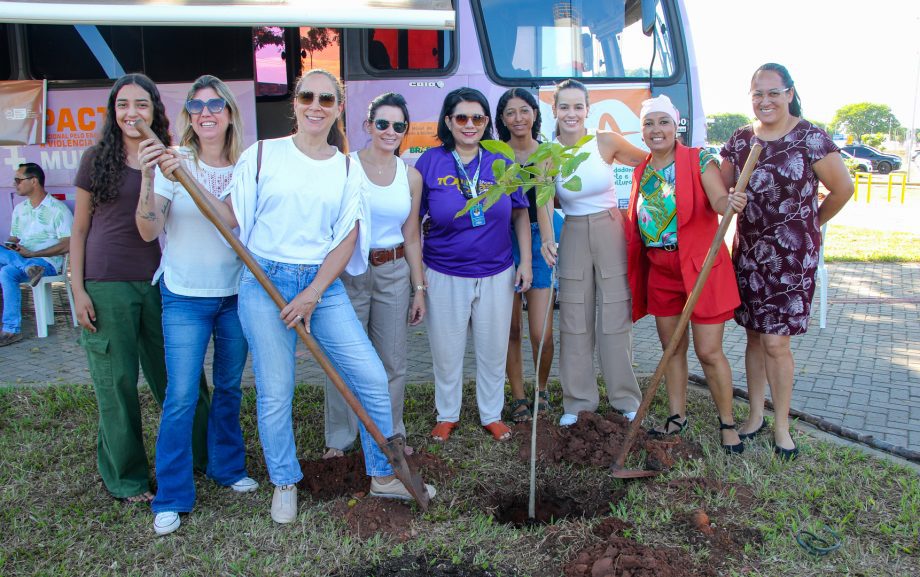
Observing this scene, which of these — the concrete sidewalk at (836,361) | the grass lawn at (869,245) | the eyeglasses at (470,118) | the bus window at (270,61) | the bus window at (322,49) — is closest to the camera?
the eyeglasses at (470,118)

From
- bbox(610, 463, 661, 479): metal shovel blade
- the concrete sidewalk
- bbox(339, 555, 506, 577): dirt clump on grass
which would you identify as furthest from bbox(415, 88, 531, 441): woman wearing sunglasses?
bbox(339, 555, 506, 577): dirt clump on grass

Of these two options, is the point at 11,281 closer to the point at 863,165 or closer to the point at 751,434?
the point at 751,434

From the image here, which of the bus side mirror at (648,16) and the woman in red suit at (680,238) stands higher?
the bus side mirror at (648,16)

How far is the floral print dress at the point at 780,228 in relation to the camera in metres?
3.51

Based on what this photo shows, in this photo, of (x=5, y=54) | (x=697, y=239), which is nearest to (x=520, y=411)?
(x=697, y=239)

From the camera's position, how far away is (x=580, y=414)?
422 cm

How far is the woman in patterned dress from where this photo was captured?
3.50 metres

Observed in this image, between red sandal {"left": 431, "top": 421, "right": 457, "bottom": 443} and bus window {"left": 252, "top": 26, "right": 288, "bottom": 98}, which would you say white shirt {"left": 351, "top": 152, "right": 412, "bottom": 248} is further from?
bus window {"left": 252, "top": 26, "right": 288, "bottom": 98}

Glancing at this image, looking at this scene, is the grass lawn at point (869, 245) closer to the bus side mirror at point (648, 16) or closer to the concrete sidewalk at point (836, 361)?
the concrete sidewalk at point (836, 361)

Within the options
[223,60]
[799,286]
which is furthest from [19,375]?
[799,286]

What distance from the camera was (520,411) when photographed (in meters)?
4.45

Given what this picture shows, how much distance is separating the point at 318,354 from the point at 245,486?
1010mm

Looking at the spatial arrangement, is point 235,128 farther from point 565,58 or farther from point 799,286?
point 565,58

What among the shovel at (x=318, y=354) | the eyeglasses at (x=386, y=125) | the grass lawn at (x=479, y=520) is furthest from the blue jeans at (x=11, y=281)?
the eyeglasses at (x=386, y=125)
